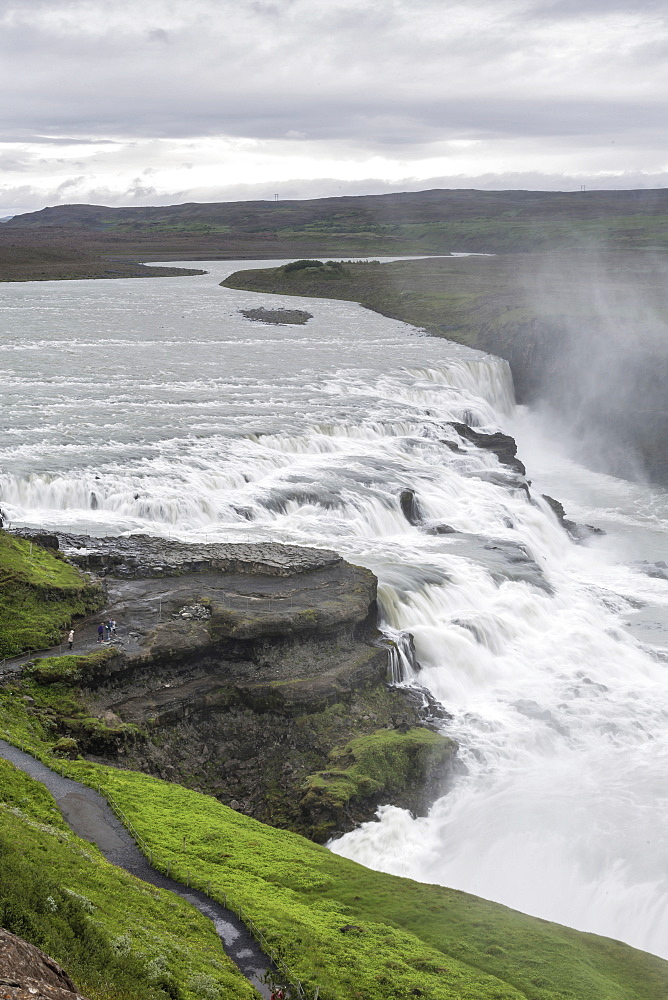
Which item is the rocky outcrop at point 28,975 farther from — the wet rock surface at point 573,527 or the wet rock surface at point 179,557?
the wet rock surface at point 573,527

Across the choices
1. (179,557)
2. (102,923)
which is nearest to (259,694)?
(179,557)

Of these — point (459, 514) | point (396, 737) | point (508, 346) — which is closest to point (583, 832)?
point (396, 737)

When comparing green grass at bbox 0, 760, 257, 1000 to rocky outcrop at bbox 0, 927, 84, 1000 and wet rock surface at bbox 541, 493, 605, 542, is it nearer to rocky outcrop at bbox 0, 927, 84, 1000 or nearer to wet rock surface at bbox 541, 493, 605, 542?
rocky outcrop at bbox 0, 927, 84, 1000

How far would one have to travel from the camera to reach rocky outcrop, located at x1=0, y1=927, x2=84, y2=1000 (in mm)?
11438

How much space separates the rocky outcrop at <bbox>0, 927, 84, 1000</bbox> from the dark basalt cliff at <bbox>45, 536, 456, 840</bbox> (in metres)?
13.4

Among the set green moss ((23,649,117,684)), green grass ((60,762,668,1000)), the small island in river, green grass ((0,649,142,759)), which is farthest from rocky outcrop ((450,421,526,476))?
the small island in river

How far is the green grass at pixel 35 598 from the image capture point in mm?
29469

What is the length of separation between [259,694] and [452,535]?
64.4 feet

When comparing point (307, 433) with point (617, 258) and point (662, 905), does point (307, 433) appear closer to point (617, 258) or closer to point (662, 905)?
point (662, 905)

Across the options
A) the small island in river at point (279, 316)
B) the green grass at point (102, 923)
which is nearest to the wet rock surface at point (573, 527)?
the green grass at point (102, 923)

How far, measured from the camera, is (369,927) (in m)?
20.2

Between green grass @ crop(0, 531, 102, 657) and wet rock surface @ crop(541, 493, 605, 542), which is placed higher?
green grass @ crop(0, 531, 102, 657)

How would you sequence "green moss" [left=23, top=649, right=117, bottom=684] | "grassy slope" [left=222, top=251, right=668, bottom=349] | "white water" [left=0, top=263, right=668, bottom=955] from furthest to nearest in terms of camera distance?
"grassy slope" [left=222, top=251, right=668, bottom=349], "green moss" [left=23, top=649, right=117, bottom=684], "white water" [left=0, top=263, right=668, bottom=955]

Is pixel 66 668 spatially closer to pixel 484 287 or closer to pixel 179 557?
pixel 179 557
